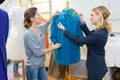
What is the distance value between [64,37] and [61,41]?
0.24 ft

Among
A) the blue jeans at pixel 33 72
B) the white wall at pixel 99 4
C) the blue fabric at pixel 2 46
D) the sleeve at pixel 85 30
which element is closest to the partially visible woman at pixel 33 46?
the blue jeans at pixel 33 72

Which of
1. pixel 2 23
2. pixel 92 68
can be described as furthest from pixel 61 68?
pixel 2 23

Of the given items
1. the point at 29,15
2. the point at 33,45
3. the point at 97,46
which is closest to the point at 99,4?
the point at 97,46

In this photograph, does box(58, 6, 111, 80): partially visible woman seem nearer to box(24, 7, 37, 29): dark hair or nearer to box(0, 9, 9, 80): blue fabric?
box(24, 7, 37, 29): dark hair

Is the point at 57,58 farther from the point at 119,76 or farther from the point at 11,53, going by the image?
the point at 119,76

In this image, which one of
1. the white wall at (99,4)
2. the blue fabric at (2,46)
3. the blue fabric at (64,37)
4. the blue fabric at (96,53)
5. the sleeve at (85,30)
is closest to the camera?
the blue fabric at (2,46)

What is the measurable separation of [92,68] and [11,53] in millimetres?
1464

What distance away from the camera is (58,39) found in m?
2.71

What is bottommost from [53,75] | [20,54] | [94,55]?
[53,75]

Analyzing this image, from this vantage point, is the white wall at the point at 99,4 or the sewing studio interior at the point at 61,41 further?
the white wall at the point at 99,4

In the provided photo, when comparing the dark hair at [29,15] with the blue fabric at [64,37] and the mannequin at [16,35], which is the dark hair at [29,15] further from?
the mannequin at [16,35]

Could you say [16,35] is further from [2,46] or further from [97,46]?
[2,46]

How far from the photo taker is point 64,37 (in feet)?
8.61

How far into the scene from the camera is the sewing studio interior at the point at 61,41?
7.08 ft
